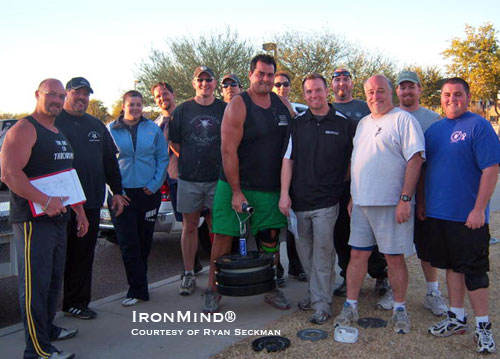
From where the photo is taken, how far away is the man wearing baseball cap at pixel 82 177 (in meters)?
4.09

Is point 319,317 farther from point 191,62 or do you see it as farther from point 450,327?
point 191,62

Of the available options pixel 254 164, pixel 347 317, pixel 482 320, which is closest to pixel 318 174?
pixel 254 164

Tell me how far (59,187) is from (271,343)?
190 centimetres

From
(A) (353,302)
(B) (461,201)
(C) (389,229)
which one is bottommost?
(A) (353,302)

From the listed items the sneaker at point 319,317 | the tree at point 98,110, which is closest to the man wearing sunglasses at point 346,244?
the sneaker at point 319,317

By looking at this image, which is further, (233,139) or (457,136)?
(233,139)

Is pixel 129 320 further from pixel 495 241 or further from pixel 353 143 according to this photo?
pixel 495 241

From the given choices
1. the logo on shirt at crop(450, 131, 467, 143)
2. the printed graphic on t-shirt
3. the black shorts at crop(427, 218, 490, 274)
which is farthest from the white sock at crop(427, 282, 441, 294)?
the printed graphic on t-shirt

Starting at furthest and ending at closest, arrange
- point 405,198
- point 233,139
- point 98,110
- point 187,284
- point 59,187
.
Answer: point 98,110
point 187,284
point 233,139
point 405,198
point 59,187

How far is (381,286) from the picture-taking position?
477 centimetres

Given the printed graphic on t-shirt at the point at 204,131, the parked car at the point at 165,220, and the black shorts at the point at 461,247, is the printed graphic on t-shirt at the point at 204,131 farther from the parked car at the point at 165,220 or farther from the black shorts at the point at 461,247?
the black shorts at the point at 461,247

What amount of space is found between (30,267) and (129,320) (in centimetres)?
118

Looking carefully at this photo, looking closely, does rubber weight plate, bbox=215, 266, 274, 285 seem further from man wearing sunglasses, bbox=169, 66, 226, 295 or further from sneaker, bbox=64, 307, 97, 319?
sneaker, bbox=64, 307, 97, 319

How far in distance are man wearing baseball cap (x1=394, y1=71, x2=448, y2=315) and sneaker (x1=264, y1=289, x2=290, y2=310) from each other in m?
1.25
